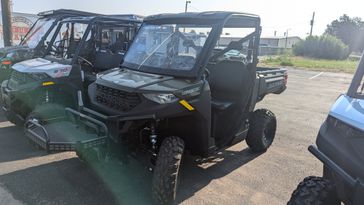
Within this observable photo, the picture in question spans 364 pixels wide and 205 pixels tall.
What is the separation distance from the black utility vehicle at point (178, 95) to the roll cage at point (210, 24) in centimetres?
1

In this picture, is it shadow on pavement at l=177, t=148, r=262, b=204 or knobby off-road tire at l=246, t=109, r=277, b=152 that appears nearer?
shadow on pavement at l=177, t=148, r=262, b=204

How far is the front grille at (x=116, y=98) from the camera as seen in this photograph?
150 inches

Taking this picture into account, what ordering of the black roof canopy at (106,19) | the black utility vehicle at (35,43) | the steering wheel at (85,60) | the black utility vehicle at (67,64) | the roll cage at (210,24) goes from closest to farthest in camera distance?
the roll cage at (210,24)
the black utility vehicle at (67,64)
the steering wheel at (85,60)
the black roof canopy at (106,19)
the black utility vehicle at (35,43)

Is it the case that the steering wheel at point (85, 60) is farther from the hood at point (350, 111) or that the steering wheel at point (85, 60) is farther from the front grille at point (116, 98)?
the hood at point (350, 111)

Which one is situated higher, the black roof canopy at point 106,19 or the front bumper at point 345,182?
the black roof canopy at point 106,19

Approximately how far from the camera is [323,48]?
154 feet

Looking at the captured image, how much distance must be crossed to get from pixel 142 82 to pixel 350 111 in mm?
2189

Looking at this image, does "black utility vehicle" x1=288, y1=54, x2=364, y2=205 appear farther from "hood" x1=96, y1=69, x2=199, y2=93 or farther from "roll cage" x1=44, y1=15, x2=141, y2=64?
"roll cage" x1=44, y1=15, x2=141, y2=64

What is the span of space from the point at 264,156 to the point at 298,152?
2.28 ft

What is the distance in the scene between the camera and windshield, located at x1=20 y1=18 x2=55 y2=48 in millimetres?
7934

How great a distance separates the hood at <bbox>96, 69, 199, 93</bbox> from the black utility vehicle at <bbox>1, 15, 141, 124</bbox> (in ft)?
5.39

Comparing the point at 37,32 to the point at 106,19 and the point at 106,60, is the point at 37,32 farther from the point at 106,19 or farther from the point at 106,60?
the point at 106,60

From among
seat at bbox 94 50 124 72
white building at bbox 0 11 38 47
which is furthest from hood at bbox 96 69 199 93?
white building at bbox 0 11 38 47

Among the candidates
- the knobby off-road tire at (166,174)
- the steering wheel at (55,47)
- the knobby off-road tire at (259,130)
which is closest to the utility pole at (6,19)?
the steering wheel at (55,47)
